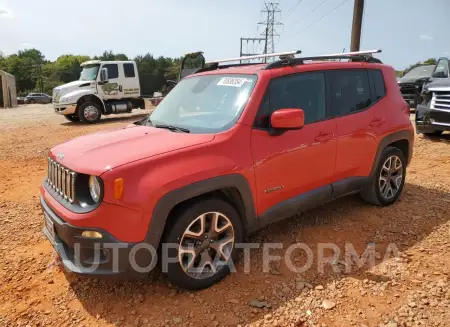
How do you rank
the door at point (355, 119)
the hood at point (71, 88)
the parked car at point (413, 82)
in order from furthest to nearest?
the hood at point (71, 88)
the parked car at point (413, 82)
the door at point (355, 119)

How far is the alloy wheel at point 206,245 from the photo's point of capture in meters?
2.74

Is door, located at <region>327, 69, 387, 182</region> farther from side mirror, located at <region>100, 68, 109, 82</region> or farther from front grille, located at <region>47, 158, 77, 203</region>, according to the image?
side mirror, located at <region>100, 68, 109, 82</region>

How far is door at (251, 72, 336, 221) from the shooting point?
3.07 meters

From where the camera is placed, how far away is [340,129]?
363cm

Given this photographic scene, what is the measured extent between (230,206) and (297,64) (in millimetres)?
1576

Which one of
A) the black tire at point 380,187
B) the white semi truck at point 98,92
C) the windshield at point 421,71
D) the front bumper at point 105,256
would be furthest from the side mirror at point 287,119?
the windshield at point 421,71

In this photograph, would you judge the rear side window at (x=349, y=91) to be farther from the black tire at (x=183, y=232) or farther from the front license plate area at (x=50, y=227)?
the front license plate area at (x=50, y=227)

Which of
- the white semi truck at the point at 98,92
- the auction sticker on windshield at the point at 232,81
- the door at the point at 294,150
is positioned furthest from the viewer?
the white semi truck at the point at 98,92

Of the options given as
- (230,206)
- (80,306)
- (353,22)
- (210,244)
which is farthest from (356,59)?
(353,22)

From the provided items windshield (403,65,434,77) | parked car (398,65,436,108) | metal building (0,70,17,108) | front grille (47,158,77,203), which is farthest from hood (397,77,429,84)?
metal building (0,70,17,108)

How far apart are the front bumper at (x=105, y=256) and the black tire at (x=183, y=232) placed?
0.15m

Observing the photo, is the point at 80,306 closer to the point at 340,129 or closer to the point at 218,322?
the point at 218,322

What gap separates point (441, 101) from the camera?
8141 millimetres

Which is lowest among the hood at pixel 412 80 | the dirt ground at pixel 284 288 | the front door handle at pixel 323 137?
the dirt ground at pixel 284 288
